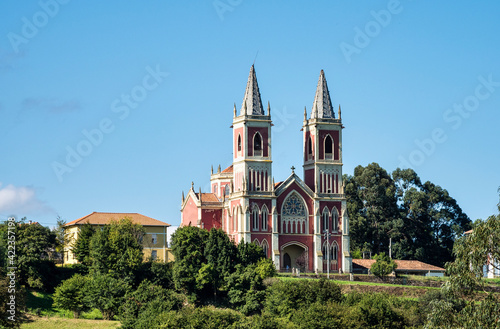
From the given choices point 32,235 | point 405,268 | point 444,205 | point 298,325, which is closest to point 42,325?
point 32,235

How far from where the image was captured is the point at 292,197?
271ft

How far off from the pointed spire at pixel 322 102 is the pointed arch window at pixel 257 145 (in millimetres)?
Answer: 5913

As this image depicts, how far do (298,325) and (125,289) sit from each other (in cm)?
1517

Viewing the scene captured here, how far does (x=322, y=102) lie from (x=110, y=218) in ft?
74.9

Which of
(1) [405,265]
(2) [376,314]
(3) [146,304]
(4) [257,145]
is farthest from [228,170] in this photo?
(2) [376,314]

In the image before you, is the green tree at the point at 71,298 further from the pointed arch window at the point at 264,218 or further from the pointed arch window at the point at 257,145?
the pointed arch window at the point at 257,145

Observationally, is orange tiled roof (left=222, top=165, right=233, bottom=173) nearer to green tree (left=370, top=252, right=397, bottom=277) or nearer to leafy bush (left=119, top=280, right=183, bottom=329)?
green tree (left=370, top=252, right=397, bottom=277)

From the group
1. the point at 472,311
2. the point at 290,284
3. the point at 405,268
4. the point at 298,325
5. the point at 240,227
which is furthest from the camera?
the point at 405,268

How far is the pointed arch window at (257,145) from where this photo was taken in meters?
82.3

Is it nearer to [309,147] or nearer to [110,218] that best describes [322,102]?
[309,147]

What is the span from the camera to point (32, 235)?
6862cm

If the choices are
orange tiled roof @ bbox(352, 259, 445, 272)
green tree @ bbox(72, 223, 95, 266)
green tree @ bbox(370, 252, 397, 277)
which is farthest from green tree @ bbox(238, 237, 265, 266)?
orange tiled roof @ bbox(352, 259, 445, 272)

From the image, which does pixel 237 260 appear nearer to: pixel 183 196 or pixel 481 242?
pixel 183 196

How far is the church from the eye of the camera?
81.0 m
